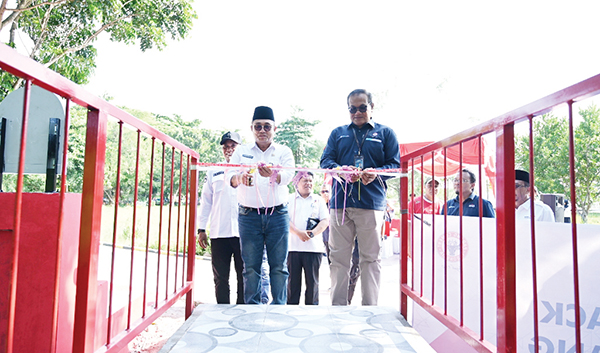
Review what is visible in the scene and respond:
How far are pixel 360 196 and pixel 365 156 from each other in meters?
0.33

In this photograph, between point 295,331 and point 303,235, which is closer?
point 295,331

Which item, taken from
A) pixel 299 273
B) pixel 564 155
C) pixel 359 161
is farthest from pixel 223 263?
pixel 564 155

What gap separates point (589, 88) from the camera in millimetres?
938

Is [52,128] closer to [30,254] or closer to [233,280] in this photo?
[30,254]

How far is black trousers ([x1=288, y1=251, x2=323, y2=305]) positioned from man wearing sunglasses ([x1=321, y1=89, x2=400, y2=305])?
0.75 m

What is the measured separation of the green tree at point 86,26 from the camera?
26.5 feet

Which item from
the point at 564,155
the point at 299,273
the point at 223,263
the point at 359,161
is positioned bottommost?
the point at 299,273

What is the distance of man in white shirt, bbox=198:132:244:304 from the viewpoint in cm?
336

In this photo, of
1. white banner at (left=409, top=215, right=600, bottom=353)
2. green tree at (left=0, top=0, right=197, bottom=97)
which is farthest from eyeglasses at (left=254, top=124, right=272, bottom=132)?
green tree at (left=0, top=0, right=197, bottom=97)

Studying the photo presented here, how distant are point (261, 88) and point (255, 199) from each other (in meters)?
38.1

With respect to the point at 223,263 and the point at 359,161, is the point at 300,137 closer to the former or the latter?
the point at 223,263

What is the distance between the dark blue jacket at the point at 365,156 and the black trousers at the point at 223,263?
3.57 feet

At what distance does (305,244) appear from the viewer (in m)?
3.60

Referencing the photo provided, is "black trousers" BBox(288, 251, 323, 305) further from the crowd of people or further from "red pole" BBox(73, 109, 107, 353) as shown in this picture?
"red pole" BBox(73, 109, 107, 353)
